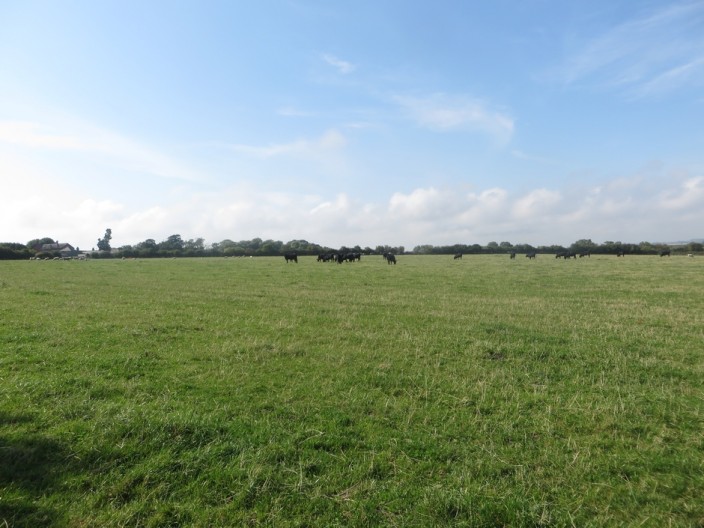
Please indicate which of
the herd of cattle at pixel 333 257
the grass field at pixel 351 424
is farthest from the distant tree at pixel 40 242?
the grass field at pixel 351 424

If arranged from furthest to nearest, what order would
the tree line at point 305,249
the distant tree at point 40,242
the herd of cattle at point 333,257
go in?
the distant tree at point 40,242 < the tree line at point 305,249 < the herd of cattle at point 333,257

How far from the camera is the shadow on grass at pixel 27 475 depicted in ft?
12.7

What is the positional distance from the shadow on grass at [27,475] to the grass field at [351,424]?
0.08ft

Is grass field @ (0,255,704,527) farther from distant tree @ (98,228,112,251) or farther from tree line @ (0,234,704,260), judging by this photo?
distant tree @ (98,228,112,251)

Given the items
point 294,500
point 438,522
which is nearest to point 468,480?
point 438,522

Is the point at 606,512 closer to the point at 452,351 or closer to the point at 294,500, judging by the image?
the point at 294,500

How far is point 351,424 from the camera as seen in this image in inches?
232

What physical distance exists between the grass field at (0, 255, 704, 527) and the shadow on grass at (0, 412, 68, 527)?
23mm

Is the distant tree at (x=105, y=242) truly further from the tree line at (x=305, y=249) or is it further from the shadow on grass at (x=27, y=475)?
the shadow on grass at (x=27, y=475)

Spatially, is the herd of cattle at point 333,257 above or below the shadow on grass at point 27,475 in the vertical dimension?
above

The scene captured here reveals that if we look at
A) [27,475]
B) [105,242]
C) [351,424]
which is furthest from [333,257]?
[105,242]

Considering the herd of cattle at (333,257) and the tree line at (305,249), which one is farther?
the tree line at (305,249)

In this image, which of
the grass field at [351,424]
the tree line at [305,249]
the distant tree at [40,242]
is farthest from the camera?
the distant tree at [40,242]

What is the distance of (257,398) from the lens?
22.3ft
